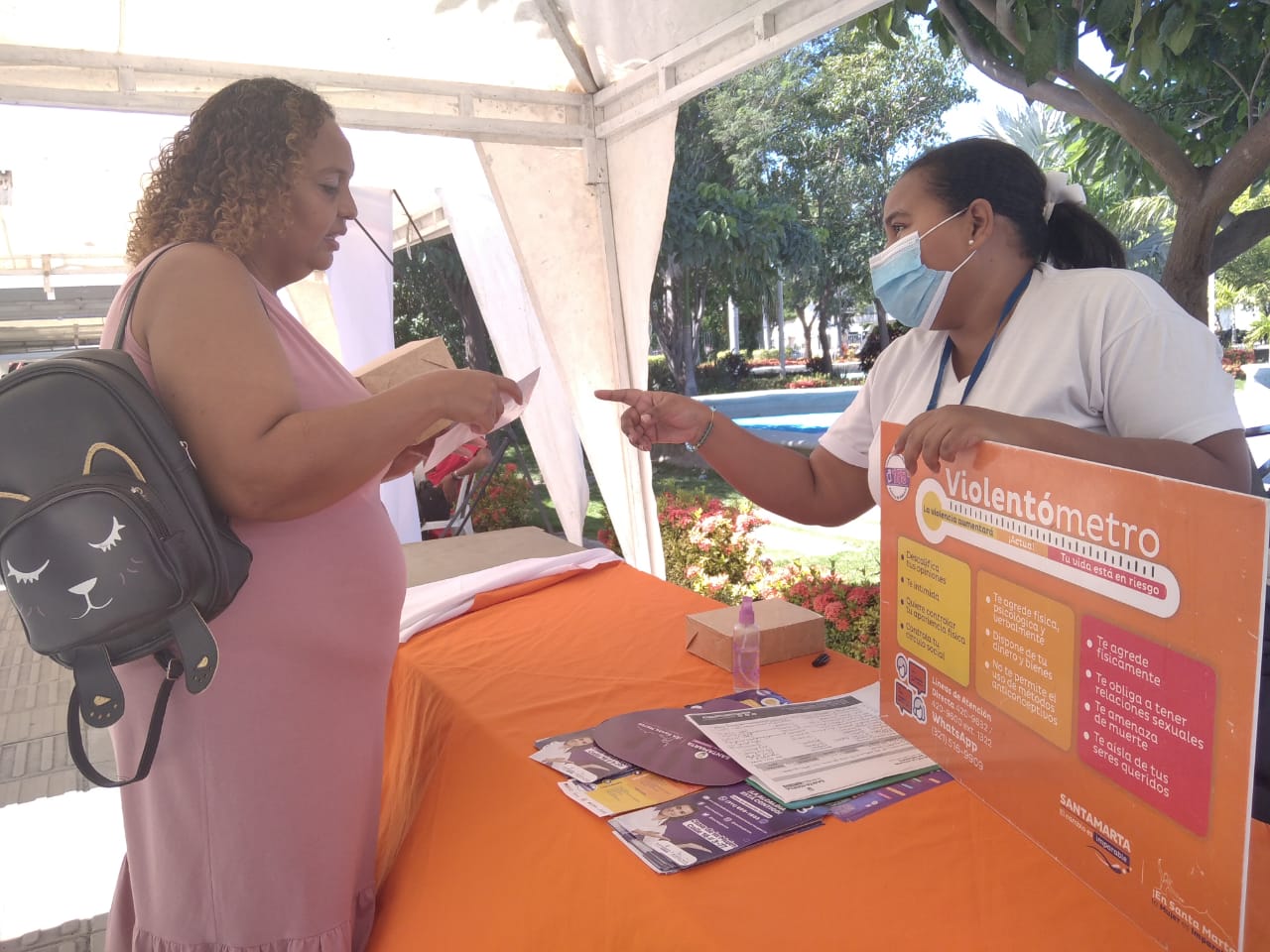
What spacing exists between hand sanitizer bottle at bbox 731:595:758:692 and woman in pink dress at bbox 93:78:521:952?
2.11 feet

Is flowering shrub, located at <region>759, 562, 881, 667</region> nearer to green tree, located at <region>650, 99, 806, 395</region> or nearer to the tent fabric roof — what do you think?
the tent fabric roof

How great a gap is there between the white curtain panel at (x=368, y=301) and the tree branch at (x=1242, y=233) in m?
4.54

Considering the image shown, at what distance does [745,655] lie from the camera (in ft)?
5.41

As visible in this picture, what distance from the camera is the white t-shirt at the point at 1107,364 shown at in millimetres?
1295

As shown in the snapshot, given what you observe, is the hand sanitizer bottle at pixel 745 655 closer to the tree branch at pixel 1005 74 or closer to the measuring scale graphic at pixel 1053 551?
the measuring scale graphic at pixel 1053 551

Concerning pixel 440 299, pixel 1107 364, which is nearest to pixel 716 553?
pixel 1107 364

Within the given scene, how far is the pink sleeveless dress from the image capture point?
121 cm

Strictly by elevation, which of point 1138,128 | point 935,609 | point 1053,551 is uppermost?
point 1138,128

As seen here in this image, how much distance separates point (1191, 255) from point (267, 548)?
12.0 feet

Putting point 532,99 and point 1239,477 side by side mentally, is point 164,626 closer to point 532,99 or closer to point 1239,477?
point 1239,477

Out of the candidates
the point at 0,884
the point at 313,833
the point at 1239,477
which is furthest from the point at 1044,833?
the point at 0,884

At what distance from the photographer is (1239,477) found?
1.28 metres

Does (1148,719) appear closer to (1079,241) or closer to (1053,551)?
(1053,551)

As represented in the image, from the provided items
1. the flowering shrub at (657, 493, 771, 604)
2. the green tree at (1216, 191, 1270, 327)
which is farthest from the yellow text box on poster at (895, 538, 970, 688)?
the green tree at (1216, 191, 1270, 327)
